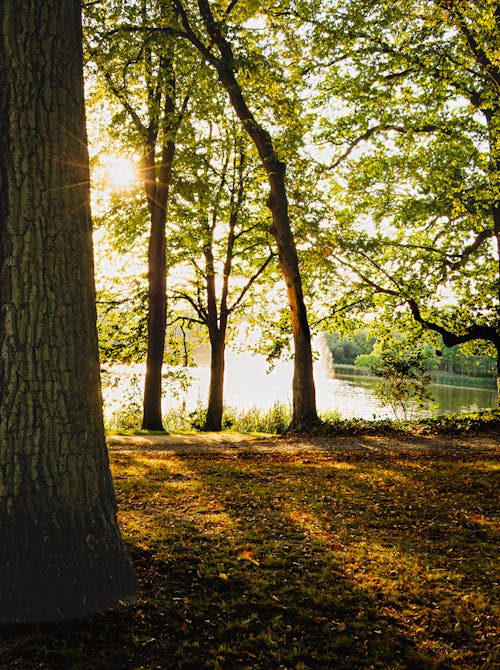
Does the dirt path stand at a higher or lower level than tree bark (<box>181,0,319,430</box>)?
lower

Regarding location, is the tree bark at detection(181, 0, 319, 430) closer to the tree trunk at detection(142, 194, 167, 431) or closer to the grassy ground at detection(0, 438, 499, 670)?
the tree trunk at detection(142, 194, 167, 431)

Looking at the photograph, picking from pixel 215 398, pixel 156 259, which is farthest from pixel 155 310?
pixel 215 398

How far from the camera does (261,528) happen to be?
4508 millimetres

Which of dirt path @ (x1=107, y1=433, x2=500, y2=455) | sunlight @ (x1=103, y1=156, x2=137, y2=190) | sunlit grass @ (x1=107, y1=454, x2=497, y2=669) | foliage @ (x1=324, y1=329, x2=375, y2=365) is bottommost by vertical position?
dirt path @ (x1=107, y1=433, x2=500, y2=455)

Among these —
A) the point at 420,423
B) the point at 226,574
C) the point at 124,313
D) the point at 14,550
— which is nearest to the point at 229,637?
the point at 226,574

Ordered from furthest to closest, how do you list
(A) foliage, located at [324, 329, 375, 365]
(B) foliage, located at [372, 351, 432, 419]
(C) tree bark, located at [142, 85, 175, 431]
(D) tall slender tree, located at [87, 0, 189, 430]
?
(A) foliage, located at [324, 329, 375, 365], (B) foliage, located at [372, 351, 432, 419], (C) tree bark, located at [142, 85, 175, 431], (D) tall slender tree, located at [87, 0, 189, 430]

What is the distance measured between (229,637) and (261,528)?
1673 millimetres

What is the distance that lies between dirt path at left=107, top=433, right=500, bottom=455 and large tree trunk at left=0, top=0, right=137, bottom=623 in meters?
Answer: 5.92

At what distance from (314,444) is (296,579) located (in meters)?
6.36

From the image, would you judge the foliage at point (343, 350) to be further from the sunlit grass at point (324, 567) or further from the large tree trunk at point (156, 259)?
the sunlit grass at point (324, 567)

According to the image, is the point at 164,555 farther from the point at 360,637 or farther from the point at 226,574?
the point at 360,637

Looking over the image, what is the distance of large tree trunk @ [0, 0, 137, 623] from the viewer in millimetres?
2975

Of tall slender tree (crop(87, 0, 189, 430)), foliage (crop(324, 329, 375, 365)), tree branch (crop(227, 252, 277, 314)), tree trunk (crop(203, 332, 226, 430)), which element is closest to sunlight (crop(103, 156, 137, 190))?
tall slender tree (crop(87, 0, 189, 430))

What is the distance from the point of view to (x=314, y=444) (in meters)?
9.84
